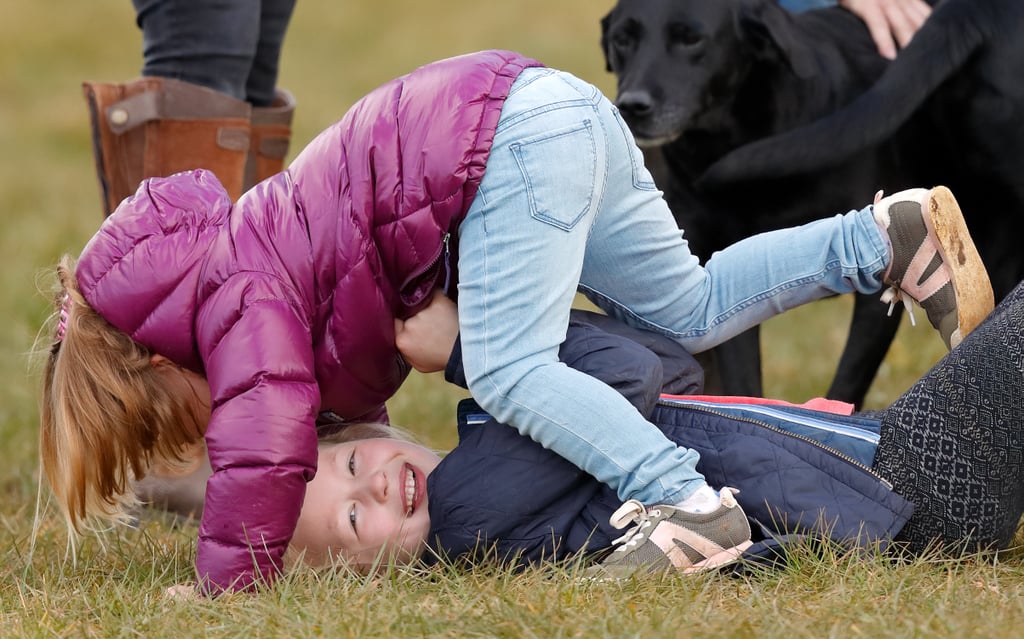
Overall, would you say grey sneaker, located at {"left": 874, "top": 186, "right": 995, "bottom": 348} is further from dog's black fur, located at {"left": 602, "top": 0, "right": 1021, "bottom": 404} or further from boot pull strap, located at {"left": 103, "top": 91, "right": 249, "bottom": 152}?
boot pull strap, located at {"left": 103, "top": 91, "right": 249, "bottom": 152}

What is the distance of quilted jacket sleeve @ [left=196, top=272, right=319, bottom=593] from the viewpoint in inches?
→ 80.7

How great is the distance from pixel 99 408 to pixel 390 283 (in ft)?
1.88

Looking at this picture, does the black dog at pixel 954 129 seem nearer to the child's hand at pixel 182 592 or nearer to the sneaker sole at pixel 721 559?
the sneaker sole at pixel 721 559

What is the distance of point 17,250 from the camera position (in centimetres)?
681

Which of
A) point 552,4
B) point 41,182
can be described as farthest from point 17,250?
point 552,4

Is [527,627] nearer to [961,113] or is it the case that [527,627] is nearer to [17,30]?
[961,113]

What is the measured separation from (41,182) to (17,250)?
6.98 ft

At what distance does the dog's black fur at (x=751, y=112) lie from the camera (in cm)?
338

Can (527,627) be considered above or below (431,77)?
below

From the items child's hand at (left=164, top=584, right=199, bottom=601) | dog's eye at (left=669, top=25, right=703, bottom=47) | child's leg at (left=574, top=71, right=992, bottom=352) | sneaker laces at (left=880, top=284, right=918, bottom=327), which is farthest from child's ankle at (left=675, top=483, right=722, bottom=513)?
dog's eye at (left=669, top=25, right=703, bottom=47)

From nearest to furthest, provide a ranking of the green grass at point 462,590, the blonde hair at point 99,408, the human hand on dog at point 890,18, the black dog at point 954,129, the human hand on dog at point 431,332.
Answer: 1. the green grass at point 462,590
2. the blonde hair at point 99,408
3. the human hand on dog at point 431,332
4. the black dog at point 954,129
5. the human hand on dog at point 890,18

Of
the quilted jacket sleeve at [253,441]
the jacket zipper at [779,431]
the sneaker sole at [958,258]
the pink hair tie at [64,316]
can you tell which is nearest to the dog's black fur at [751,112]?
the sneaker sole at [958,258]

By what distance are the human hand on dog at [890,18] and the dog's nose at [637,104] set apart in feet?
2.27

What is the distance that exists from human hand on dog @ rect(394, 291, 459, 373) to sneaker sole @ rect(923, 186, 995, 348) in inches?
36.2
